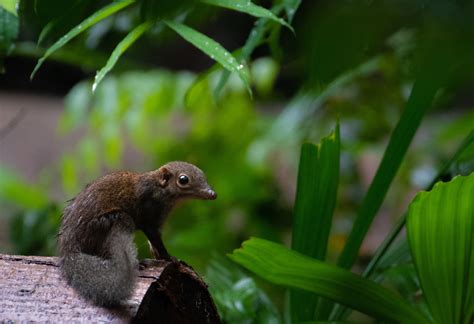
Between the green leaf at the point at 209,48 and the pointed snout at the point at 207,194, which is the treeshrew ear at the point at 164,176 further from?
the green leaf at the point at 209,48

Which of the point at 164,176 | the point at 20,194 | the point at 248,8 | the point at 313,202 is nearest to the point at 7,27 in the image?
the point at 164,176

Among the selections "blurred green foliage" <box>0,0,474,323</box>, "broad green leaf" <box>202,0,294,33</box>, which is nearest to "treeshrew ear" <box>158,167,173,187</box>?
"blurred green foliage" <box>0,0,474,323</box>

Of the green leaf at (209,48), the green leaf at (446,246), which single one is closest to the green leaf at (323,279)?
the green leaf at (446,246)

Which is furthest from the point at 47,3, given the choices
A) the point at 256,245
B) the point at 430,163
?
the point at 430,163

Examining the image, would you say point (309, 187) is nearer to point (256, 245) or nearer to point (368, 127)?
point (256, 245)

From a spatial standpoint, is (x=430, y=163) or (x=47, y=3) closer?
(x=47, y=3)

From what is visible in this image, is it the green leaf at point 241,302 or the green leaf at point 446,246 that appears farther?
the green leaf at point 241,302
